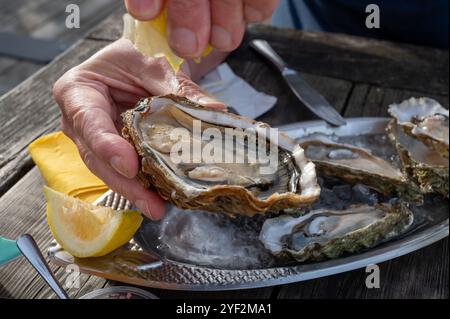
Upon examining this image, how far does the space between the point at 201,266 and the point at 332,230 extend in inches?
8.6

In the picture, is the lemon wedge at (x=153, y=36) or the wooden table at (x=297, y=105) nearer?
the lemon wedge at (x=153, y=36)

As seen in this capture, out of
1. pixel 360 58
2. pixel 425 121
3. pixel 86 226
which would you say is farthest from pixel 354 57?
pixel 86 226

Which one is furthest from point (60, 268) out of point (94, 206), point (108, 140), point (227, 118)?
point (227, 118)

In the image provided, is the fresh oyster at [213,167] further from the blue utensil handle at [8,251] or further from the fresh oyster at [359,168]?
the blue utensil handle at [8,251]

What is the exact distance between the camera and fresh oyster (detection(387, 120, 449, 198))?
3.27ft

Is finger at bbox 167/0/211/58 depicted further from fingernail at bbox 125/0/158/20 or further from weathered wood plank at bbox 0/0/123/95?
weathered wood plank at bbox 0/0/123/95

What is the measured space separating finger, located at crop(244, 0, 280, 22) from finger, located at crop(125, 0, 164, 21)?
0.15 m

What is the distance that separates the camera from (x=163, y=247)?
0.92 meters

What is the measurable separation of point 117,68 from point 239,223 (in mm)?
422

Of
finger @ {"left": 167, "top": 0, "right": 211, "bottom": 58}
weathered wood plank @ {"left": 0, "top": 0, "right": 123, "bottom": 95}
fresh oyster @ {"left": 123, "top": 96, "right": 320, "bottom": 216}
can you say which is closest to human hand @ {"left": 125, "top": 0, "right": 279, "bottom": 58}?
finger @ {"left": 167, "top": 0, "right": 211, "bottom": 58}

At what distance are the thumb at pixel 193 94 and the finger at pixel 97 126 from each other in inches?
5.3

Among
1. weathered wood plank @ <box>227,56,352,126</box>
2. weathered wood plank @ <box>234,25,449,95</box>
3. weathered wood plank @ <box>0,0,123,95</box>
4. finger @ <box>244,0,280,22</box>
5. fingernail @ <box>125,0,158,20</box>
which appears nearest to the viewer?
fingernail @ <box>125,0,158,20</box>

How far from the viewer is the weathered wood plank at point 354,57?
1.48 m

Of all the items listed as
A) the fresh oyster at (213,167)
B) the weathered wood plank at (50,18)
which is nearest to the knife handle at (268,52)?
the fresh oyster at (213,167)
